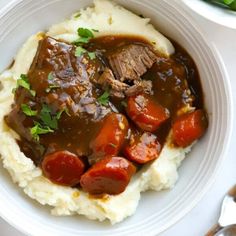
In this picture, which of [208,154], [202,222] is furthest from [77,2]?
[202,222]

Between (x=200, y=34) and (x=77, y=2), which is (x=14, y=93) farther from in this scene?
(x=200, y=34)

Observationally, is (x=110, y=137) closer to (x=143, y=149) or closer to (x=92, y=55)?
(x=143, y=149)

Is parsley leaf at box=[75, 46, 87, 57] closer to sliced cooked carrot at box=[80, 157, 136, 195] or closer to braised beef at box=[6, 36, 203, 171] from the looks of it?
braised beef at box=[6, 36, 203, 171]

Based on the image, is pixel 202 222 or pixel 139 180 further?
pixel 202 222

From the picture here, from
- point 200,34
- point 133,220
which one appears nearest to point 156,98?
point 200,34

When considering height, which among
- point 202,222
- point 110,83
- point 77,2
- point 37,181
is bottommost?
point 202,222

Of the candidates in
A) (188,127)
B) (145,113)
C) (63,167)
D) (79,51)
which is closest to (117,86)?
(145,113)

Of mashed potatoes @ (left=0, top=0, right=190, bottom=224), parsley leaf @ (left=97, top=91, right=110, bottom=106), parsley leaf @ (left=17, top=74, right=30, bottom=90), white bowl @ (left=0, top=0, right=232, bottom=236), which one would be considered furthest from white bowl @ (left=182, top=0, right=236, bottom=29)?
parsley leaf @ (left=17, top=74, right=30, bottom=90)

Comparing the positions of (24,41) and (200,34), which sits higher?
(200,34)
